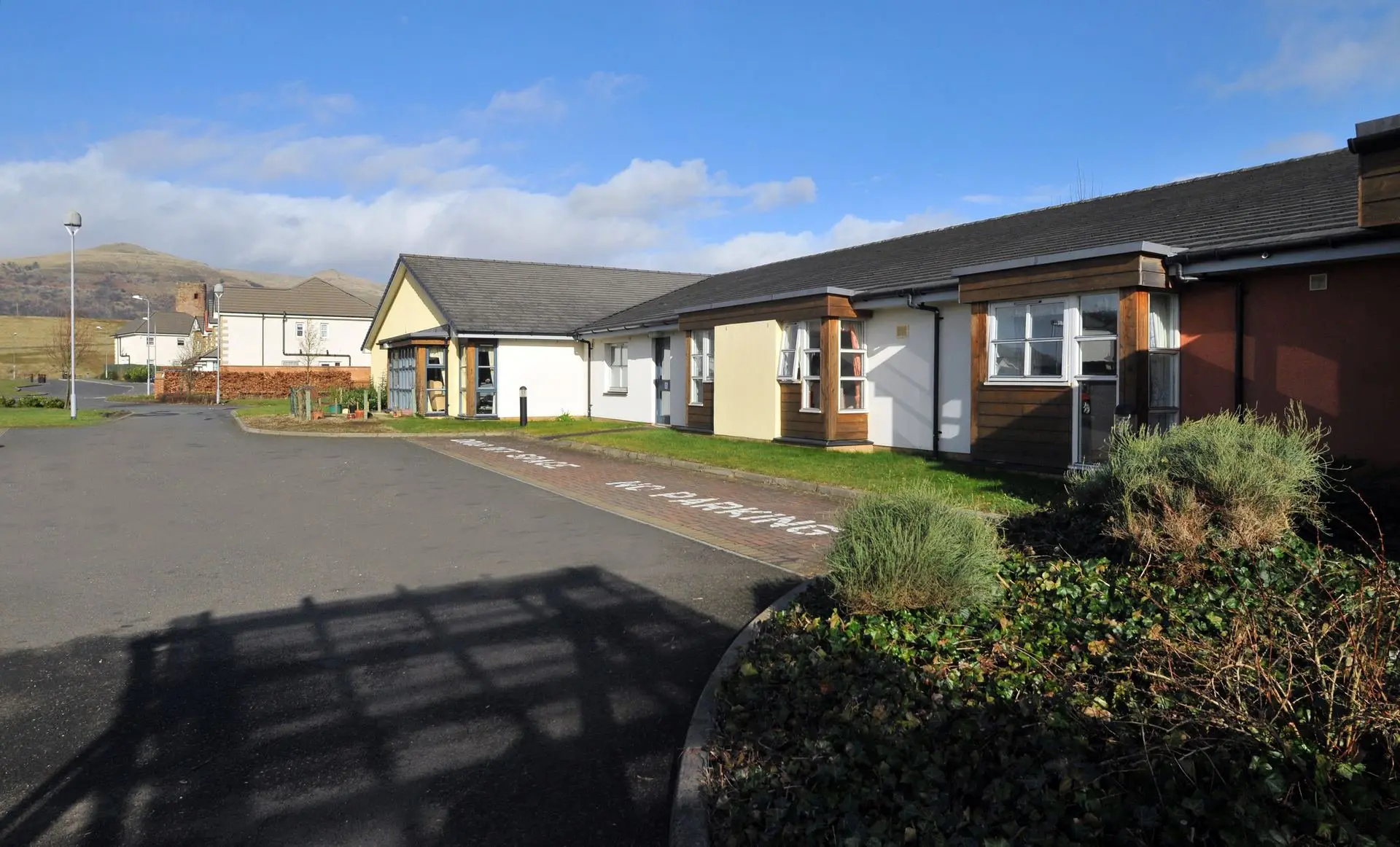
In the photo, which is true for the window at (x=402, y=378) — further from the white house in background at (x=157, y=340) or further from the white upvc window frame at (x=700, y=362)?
the white house in background at (x=157, y=340)

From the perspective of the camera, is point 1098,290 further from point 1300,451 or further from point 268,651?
point 268,651

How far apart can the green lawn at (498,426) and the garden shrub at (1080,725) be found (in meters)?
20.0

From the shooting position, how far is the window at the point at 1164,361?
12336 millimetres

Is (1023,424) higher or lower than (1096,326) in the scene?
lower

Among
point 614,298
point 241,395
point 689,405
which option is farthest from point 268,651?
point 241,395

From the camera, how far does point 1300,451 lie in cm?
657

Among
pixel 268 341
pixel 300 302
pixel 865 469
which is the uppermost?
pixel 300 302

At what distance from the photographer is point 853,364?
58.4 ft

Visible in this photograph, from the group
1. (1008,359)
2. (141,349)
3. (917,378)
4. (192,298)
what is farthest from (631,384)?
(141,349)

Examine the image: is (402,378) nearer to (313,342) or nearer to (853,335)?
(853,335)

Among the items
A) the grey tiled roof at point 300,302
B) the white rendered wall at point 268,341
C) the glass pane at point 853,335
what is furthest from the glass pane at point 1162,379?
the grey tiled roof at point 300,302

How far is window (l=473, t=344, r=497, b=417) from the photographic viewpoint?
30.0 m

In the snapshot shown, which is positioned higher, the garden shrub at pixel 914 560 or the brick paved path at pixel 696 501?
the garden shrub at pixel 914 560

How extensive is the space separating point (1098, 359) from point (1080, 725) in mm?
10122
